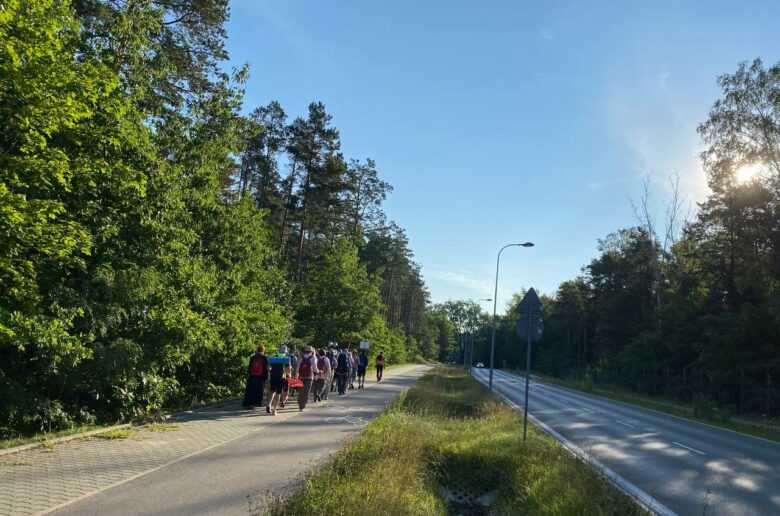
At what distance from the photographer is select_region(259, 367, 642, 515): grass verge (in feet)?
19.4

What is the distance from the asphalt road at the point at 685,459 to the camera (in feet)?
27.4

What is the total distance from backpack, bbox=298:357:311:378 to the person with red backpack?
1.18 metres

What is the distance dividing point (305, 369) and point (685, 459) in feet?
31.6

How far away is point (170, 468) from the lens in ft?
25.0

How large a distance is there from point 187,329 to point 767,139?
29.2 metres

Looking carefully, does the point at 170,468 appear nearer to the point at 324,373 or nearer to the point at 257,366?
the point at 257,366

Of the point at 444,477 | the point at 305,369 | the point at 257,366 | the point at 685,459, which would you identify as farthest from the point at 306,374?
the point at 685,459

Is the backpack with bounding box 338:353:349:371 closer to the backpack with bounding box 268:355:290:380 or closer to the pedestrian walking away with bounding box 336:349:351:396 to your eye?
the pedestrian walking away with bounding box 336:349:351:396

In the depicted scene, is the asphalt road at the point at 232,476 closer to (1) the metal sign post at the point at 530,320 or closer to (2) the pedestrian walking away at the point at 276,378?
(2) the pedestrian walking away at the point at 276,378

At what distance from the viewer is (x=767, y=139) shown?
91.1 feet

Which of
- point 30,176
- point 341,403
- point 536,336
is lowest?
point 341,403

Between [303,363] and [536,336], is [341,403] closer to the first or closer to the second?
[303,363]

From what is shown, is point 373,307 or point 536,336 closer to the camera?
point 536,336

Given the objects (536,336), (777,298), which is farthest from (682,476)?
(777,298)
